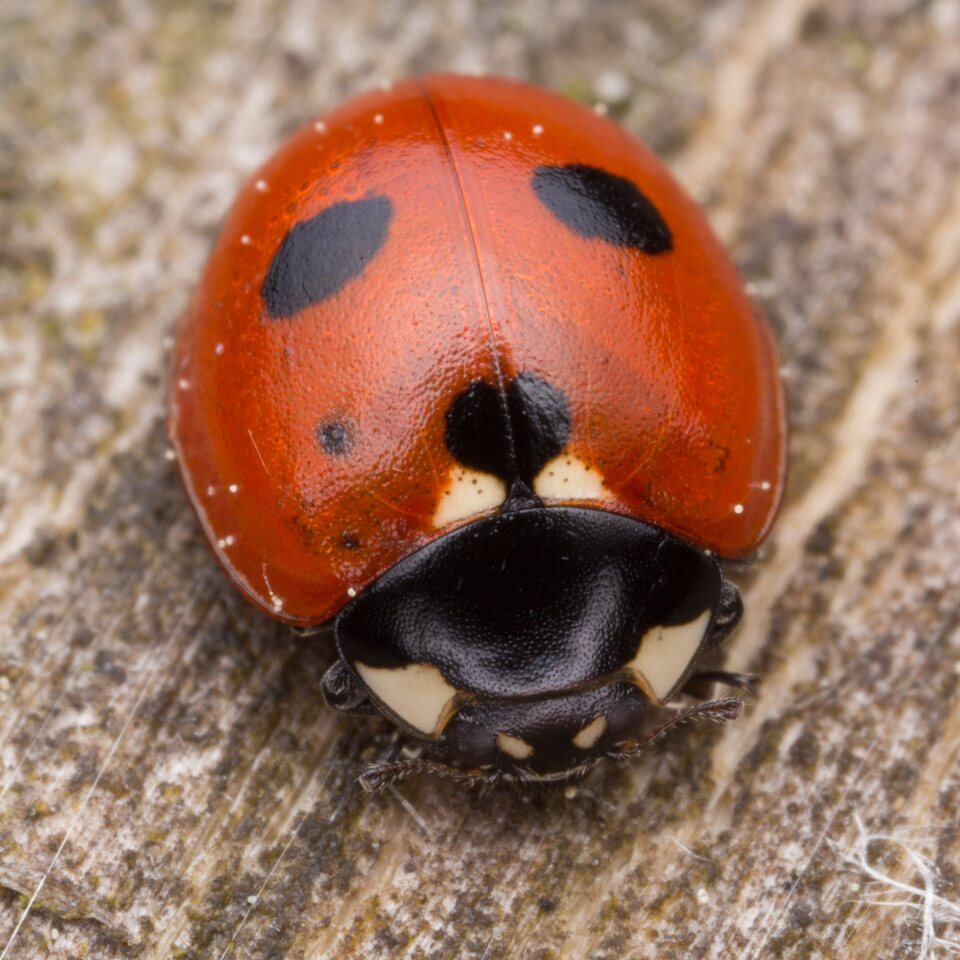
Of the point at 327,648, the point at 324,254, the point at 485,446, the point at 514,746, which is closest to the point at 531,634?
the point at 514,746

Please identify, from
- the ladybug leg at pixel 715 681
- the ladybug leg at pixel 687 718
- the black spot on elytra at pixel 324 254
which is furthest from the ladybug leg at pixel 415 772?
the black spot on elytra at pixel 324 254

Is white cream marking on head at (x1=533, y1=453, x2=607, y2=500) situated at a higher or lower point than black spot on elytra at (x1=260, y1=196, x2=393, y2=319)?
lower

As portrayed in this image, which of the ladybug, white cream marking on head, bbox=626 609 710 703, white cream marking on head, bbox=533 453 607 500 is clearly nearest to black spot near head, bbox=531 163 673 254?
the ladybug

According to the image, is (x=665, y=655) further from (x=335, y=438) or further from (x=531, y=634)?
(x=335, y=438)

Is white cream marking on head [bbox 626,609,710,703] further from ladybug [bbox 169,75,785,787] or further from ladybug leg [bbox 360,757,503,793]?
ladybug leg [bbox 360,757,503,793]

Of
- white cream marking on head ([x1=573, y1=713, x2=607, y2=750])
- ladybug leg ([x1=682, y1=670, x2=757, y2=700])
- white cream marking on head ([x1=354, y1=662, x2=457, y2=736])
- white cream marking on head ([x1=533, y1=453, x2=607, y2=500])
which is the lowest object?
ladybug leg ([x1=682, y1=670, x2=757, y2=700])

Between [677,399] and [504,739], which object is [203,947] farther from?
[677,399]
